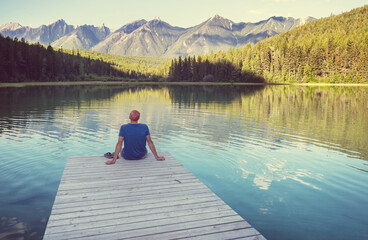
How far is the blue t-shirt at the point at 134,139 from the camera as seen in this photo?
29.3 feet

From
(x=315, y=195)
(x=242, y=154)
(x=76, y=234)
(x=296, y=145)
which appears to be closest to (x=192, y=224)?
(x=76, y=234)

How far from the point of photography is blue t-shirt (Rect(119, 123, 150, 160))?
8.93 metres

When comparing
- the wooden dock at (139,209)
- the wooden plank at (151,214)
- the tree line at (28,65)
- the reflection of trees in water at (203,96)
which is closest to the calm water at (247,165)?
the wooden dock at (139,209)

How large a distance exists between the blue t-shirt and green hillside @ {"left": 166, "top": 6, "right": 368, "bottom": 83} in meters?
121

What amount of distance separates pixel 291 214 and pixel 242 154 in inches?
237

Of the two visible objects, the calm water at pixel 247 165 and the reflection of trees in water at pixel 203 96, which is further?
the reflection of trees in water at pixel 203 96

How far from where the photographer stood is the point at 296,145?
14969 millimetres

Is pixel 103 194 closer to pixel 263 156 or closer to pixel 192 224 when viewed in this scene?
pixel 192 224

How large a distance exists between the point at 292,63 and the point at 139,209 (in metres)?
Result: 135

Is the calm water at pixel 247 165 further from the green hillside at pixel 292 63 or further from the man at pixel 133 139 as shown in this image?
the green hillside at pixel 292 63

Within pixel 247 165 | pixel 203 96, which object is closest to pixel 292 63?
pixel 203 96

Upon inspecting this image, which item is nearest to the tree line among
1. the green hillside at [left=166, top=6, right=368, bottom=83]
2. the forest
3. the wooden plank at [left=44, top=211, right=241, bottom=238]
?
the forest

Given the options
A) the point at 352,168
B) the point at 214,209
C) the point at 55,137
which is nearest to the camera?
the point at 214,209

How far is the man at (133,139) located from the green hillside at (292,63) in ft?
396
